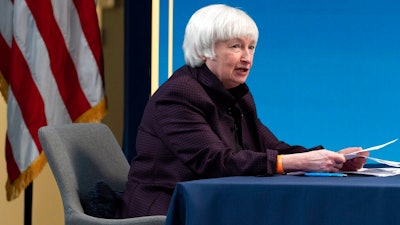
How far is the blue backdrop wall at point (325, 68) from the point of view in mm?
4582

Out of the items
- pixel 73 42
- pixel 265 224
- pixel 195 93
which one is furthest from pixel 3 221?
pixel 265 224

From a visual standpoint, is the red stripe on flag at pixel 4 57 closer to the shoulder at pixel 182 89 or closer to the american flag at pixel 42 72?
the american flag at pixel 42 72

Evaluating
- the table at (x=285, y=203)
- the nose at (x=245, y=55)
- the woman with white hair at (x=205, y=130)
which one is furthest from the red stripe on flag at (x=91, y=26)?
the table at (x=285, y=203)

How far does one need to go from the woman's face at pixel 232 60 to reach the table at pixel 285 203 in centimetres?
72

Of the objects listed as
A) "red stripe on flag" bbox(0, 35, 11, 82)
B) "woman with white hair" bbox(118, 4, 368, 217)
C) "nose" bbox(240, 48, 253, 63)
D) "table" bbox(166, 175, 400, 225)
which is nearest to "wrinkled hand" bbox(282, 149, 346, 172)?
"woman with white hair" bbox(118, 4, 368, 217)

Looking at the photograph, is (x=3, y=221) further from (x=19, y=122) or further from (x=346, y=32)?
(x=346, y=32)

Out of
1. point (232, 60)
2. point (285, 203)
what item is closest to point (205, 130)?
point (232, 60)

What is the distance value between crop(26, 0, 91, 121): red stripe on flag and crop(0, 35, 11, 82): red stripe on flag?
0.21 m

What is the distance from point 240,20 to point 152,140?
1.63 ft

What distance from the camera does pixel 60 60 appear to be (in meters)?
4.27

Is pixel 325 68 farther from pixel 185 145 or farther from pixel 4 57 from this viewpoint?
pixel 185 145

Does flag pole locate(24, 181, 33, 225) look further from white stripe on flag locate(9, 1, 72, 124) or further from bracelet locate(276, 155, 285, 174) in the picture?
bracelet locate(276, 155, 285, 174)

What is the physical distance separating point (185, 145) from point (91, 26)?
6.74 feet

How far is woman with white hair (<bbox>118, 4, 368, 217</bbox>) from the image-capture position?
233 centimetres
